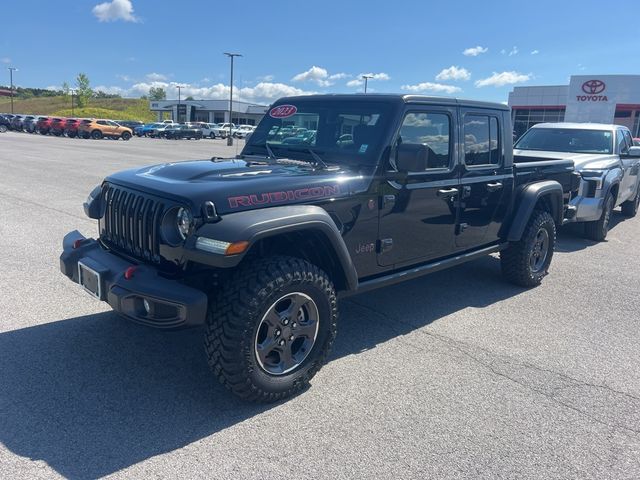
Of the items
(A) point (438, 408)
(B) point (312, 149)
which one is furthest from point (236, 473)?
(B) point (312, 149)

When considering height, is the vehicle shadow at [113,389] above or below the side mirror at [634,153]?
below

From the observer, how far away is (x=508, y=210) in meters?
5.48

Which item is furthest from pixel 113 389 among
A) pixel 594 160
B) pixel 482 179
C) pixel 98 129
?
pixel 98 129

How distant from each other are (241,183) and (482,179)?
8.64ft

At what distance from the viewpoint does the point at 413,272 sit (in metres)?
4.43

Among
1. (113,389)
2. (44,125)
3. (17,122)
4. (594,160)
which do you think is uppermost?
(17,122)

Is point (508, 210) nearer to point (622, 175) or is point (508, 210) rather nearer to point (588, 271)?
point (588, 271)

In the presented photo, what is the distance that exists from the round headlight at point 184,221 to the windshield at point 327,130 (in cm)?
143

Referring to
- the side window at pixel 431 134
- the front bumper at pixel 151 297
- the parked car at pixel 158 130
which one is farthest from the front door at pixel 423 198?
the parked car at pixel 158 130

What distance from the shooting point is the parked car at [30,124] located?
145 feet

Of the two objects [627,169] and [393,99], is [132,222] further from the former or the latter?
[627,169]

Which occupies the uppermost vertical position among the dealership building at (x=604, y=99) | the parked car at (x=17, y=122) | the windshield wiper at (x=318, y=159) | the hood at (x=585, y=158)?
the dealership building at (x=604, y=99)

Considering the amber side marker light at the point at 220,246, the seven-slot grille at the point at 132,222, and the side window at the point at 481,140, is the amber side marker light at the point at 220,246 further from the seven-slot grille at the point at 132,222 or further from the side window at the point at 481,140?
the side window at the point at 481,140

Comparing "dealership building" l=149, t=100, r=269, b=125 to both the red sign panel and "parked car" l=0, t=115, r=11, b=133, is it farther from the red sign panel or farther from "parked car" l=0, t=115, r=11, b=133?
the red sign panel
